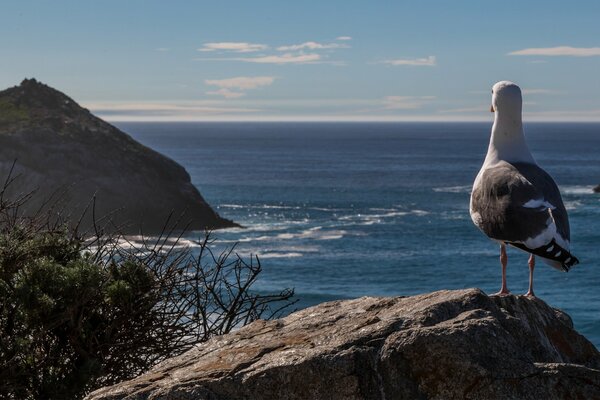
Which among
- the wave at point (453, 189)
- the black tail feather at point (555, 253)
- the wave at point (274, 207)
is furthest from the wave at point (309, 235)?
the black tail feather at point (555, 253)

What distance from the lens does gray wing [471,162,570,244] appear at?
764 centimetres

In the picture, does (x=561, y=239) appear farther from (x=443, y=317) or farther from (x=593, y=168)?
(x=593, y=168)

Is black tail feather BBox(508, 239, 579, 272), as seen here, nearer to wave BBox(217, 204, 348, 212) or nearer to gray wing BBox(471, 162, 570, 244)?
gray wing BBox(471, 162, 570, 244)

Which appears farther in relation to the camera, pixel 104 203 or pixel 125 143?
pixel 125 143

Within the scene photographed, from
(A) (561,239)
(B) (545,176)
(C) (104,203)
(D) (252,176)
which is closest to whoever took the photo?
(A) (561,239)

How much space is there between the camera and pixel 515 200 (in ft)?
25.8

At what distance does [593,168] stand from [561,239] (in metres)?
166

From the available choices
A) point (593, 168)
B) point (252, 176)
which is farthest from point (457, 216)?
point (593, 168)

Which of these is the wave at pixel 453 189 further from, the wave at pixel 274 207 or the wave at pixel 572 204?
the wave at pixel 274 207

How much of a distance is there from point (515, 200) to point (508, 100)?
1.15 metres

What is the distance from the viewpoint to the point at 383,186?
132m

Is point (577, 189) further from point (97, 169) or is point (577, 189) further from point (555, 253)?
point (555, 253)

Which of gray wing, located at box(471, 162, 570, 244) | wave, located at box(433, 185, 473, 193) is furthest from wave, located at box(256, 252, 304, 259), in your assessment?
gray wing, located at box(471, 162, 570, 244)

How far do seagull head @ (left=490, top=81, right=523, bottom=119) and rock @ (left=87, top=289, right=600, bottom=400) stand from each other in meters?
2.44
